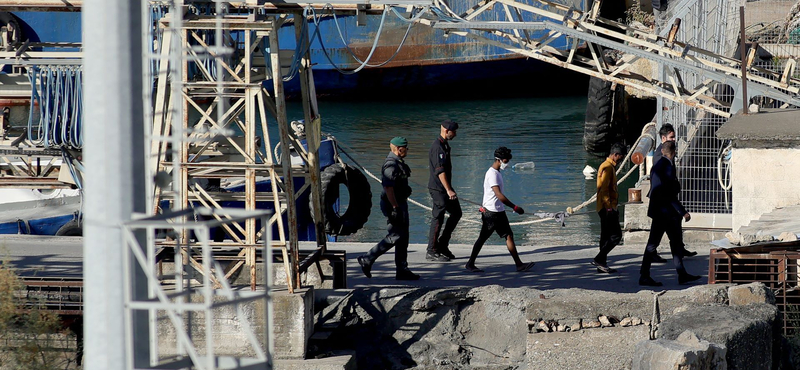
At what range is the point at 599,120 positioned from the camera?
23891 mm

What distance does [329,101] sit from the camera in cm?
4150

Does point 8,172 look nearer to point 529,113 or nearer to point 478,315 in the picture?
point 478,315

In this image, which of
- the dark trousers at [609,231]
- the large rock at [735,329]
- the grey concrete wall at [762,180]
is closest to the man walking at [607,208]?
the dark trousers at [609,231]

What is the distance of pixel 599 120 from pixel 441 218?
44.8ft

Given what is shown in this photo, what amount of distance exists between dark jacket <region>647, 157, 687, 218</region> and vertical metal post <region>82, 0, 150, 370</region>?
6748mm

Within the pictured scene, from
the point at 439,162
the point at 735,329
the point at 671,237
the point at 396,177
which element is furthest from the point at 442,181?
the point at 735,329

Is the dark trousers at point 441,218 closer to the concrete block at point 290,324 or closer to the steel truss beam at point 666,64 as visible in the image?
the concrete block at point 290,324

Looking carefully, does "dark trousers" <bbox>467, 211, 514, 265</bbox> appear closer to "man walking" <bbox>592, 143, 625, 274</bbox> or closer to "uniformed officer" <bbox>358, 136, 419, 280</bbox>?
"uniformed officer" <bbox>358, 136, 419, 280</bbox>

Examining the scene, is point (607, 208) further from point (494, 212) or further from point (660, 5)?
point (660, 5)

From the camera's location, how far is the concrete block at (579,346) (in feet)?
26.9

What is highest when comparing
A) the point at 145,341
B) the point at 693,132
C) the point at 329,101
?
the point at 329,101

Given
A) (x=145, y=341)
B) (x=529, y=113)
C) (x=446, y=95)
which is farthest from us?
(x=446, y=95)

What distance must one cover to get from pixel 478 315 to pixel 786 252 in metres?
2.75

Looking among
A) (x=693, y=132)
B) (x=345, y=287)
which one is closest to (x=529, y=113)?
(x=693, y=132)
